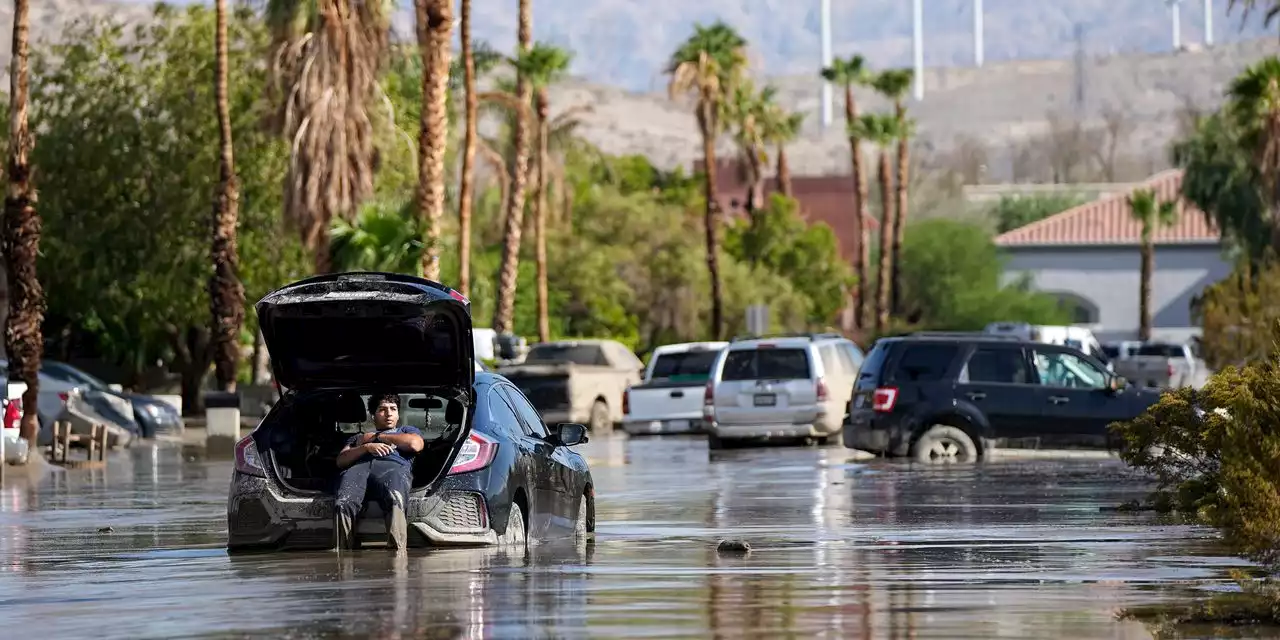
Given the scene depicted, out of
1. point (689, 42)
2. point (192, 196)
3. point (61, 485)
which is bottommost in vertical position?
point (61, 485)

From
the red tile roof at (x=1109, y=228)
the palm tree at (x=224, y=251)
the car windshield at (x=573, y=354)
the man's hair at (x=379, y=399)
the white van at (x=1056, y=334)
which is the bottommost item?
the man's hair at (x=379, y=399)

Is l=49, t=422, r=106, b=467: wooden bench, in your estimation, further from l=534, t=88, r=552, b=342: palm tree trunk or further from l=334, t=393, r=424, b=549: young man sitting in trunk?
l=534, t=88, r=552, b=342: palm tree trunk

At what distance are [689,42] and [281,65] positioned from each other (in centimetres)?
3071

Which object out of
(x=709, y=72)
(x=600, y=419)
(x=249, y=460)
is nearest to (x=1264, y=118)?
(x=709, y=72)

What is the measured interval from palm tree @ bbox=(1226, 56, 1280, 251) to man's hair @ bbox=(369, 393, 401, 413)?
161ft

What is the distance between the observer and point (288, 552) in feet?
50.5

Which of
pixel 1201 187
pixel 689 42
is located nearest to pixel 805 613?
pixel 689 42

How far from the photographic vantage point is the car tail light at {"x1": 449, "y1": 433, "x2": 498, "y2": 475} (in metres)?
14.7

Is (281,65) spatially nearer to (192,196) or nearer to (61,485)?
(192,196)

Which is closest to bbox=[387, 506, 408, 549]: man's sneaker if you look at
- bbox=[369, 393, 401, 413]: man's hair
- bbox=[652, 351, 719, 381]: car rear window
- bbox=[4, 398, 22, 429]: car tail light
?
bbox=[369, 393, 401, 413]: man's hair

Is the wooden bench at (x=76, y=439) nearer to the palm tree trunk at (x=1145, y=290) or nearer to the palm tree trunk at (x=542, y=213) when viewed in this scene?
the palm tree trunk at (x=542, y=213)

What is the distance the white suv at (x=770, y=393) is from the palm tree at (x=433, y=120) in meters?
8.25

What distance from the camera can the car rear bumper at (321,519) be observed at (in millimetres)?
14625

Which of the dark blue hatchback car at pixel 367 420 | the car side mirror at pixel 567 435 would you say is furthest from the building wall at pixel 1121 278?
the dark blue hatchback car at pixel 367 420
